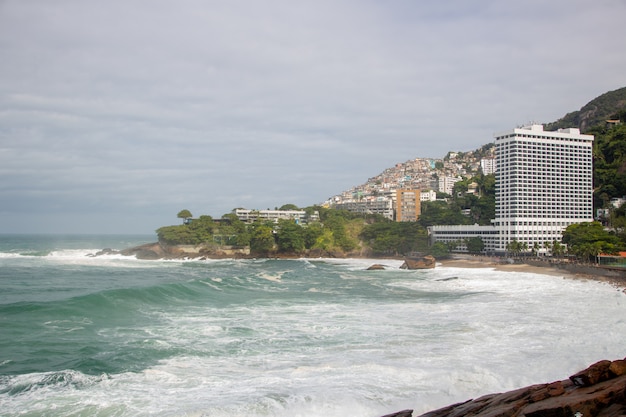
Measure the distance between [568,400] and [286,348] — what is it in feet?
36.6

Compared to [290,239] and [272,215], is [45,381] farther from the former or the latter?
[272,215]

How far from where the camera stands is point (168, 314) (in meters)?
27.2

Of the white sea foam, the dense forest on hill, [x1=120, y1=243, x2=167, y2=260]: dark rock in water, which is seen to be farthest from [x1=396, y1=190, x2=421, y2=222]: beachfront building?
the white sea foam

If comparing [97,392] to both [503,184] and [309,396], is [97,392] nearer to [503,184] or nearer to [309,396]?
[309,396]

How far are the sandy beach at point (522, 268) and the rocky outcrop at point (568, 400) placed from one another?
93.2ft

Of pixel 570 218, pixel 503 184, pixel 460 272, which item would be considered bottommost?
pixel 460 272

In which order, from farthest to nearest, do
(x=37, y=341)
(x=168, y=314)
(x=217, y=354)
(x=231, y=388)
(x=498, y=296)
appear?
1. (x=498, y=296)
2. (x=168, y=314)
3. (x=37, y=341)
4. (x=217, y=354)
5. (x=231, y=388)

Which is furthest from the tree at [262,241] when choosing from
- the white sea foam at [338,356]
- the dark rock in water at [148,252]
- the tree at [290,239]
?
the white sea foam at [338,356]

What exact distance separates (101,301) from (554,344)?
23.0 m

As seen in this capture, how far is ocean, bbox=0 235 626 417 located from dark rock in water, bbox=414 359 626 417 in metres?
2.54

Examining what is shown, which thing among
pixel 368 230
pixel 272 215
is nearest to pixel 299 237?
pixel 368 230

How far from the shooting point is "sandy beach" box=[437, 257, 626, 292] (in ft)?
138

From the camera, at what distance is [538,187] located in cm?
7625

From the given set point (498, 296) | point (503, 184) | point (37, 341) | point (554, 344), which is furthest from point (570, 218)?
point (37, 341)
